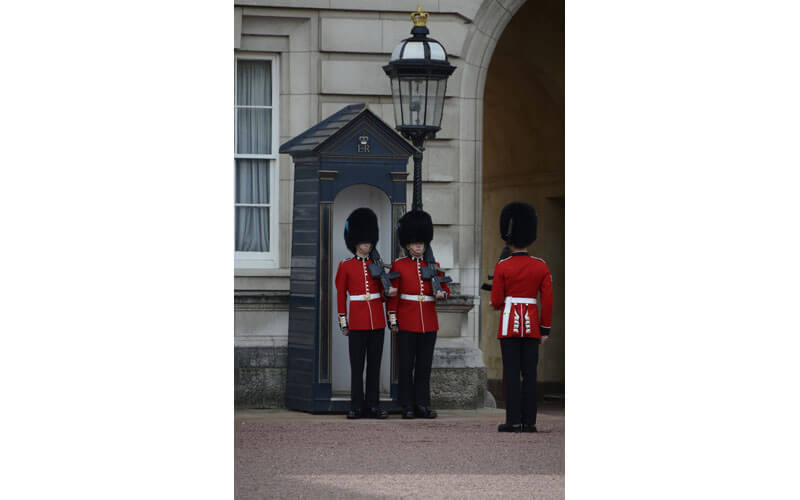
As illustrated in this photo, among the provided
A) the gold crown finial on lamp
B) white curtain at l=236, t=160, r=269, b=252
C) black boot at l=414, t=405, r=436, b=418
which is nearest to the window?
white curtain at l=236, t=160, r=269, b=252

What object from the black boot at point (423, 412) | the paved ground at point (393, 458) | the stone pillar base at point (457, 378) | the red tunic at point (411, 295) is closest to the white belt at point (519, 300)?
the paved ground at point (393, 458)

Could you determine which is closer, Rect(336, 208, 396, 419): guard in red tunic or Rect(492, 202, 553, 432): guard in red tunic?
Rect(492, 202, 553, 432): guard in red tunic

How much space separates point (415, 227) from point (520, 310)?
974 millimetres

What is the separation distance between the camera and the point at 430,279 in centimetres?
833

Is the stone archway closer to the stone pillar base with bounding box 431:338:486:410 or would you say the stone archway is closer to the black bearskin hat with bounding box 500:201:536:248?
the stone pillar base with bounding box 431:338:486:410

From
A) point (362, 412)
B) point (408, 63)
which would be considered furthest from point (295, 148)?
point (362, 412)

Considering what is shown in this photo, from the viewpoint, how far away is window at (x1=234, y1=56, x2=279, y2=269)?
9477 millimetres

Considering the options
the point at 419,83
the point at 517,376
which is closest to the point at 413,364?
the point at 517,376

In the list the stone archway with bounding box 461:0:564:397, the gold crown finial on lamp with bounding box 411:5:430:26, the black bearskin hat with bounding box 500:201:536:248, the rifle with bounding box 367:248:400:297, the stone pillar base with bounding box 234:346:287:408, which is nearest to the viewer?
the black bearskin hat with bounding box 500:201:536:248

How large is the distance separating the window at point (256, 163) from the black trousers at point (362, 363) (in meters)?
1.25

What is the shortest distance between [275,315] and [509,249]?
218cm

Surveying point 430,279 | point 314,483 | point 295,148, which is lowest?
point 314,483

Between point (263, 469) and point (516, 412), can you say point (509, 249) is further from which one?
point (263, 469)

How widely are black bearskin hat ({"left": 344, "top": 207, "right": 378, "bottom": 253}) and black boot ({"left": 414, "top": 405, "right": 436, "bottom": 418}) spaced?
967mm
